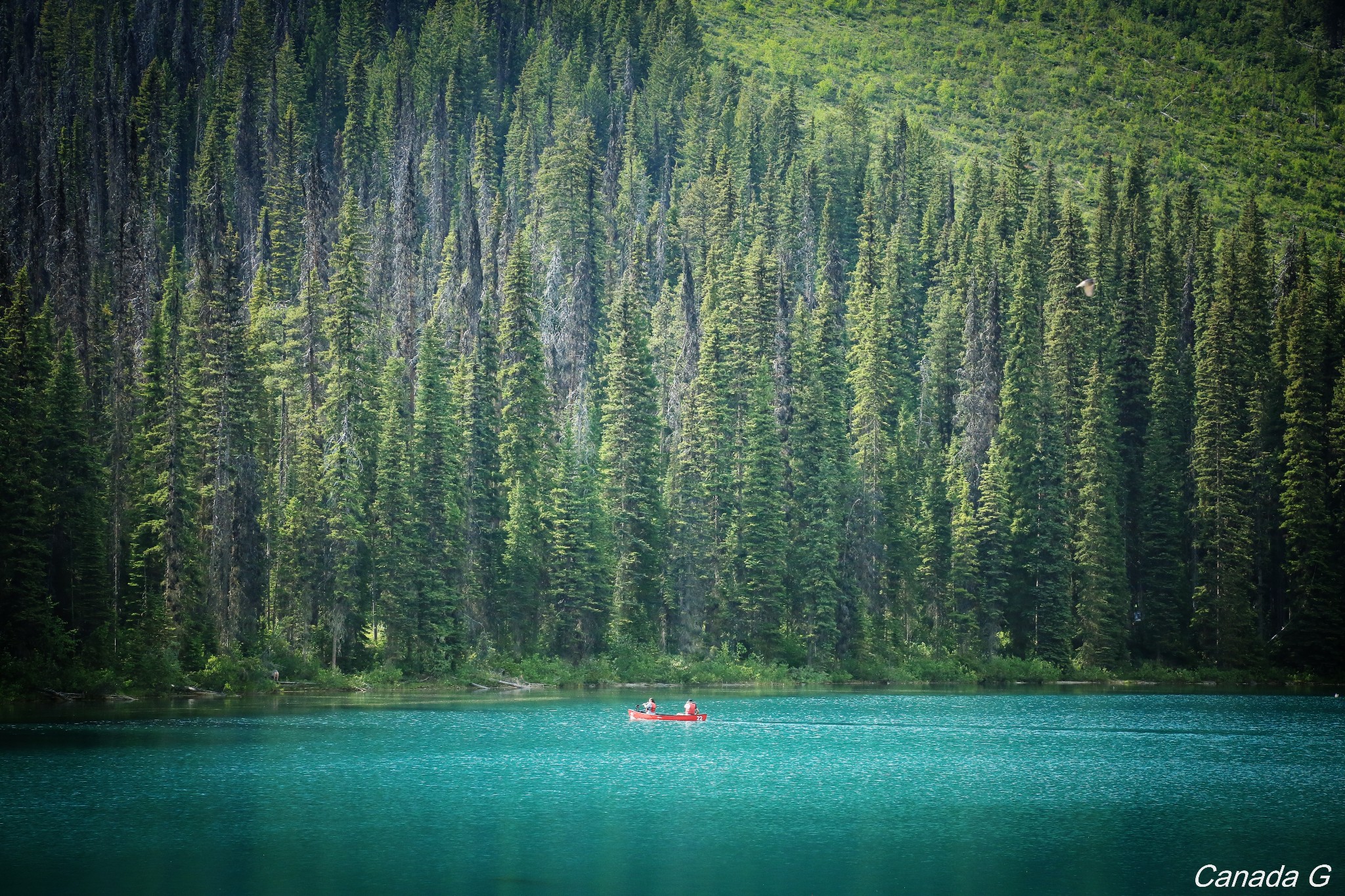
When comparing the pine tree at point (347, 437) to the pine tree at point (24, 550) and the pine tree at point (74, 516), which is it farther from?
the pine tree at point (24, 550)

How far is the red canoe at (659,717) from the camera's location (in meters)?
64.9

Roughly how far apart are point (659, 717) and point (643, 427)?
37.4 metres

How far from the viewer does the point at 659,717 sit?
213 ft

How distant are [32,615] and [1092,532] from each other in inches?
2777

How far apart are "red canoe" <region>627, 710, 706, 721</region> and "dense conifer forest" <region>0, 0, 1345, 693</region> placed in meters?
23.9

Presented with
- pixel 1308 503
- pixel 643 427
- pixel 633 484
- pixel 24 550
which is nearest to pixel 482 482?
pixel 633 484

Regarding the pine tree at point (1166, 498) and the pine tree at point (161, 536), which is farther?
the pine tree at point (1166, 498)

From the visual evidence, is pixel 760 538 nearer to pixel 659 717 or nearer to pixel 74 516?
pixel 659 717

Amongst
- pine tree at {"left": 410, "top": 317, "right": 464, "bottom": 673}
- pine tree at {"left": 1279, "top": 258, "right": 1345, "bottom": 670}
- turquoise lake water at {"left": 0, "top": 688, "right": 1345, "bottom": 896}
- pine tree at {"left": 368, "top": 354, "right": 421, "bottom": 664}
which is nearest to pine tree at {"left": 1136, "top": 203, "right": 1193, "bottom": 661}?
pine tree at {"left": 1279, "top": 258, "right": 1345, "bottom": 670}

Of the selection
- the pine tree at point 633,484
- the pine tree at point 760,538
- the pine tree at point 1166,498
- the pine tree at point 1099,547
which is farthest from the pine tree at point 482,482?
the pine tree at point 1166,498

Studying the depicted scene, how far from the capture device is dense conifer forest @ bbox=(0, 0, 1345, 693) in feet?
262

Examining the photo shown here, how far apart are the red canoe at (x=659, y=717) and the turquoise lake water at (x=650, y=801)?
420 millimetres

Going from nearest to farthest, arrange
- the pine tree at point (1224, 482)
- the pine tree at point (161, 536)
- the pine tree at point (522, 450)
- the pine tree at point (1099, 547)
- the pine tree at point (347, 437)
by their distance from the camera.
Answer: the pine tree at point (161, 536) → the pine tree at point (347, 437) → the pine tree at point (522, 450) → the pine tree at point (1224, 482) → the pine tree at point (1099, 547)

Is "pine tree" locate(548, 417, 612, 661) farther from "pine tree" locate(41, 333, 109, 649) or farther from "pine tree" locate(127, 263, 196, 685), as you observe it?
"pine tree" locate(41, 333, 109, 649)
